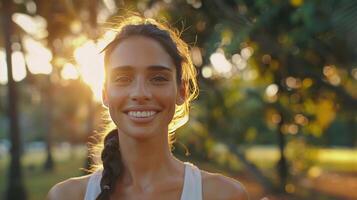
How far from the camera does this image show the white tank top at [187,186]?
6.32 ft

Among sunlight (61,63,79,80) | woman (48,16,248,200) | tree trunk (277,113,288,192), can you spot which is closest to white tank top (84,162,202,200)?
woman (48,16,248,200)

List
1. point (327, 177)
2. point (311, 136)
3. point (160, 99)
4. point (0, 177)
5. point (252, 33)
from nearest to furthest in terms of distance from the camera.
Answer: point (160, 99)
point (252, 33)
point (311, 136)
point (327, 177)
point (0, 177)

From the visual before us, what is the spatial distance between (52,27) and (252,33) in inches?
243

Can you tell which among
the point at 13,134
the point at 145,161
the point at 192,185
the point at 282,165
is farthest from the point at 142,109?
the point at 13,134

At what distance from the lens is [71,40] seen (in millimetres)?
11883

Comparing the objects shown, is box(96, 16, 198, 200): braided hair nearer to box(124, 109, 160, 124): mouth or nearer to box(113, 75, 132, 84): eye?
box(113, 75, 132, 84): eye

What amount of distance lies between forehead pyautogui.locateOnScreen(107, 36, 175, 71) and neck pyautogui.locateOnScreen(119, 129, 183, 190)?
227 millimetres

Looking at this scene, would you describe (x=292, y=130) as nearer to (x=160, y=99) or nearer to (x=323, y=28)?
(x=323, y=28)

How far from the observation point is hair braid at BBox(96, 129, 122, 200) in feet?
6.27

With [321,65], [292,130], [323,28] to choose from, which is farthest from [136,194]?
[292,130]

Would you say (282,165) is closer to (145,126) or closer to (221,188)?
(221,188)

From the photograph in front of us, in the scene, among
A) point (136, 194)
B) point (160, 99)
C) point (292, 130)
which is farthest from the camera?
point (292, 130)

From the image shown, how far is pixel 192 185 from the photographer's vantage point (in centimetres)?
196

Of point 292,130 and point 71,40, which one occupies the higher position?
point 71,40
